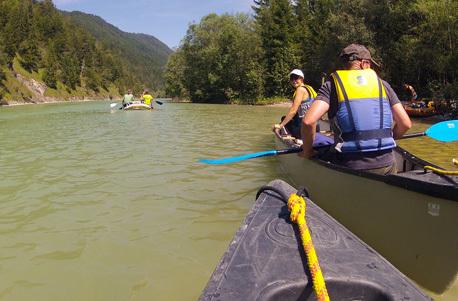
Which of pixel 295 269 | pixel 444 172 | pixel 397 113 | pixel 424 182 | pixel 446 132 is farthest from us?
pixel 446 132

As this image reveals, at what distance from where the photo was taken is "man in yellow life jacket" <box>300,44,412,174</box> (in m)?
4.07

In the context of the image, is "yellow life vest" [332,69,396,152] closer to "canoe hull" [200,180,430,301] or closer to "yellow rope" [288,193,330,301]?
"yellow rope" [288,193,330,301]

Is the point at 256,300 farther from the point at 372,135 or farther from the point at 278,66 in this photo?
the point at 278,66

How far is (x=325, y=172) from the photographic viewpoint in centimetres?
488

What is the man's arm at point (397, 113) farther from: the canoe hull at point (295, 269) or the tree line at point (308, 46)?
the tree line at point (308, 46)

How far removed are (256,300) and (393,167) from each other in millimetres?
2966

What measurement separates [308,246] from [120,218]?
12.4 ft

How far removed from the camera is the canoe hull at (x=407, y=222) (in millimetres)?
3213

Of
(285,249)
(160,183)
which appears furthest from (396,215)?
(160,183)

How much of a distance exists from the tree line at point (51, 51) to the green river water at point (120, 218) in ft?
225

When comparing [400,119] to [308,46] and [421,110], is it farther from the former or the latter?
[308,46]

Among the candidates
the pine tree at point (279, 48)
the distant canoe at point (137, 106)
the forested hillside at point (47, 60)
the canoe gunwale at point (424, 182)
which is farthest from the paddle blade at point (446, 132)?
the forested hillside at point (47, 60)

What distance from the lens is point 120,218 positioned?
5535 mm

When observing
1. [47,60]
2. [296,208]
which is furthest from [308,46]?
[47,60]
